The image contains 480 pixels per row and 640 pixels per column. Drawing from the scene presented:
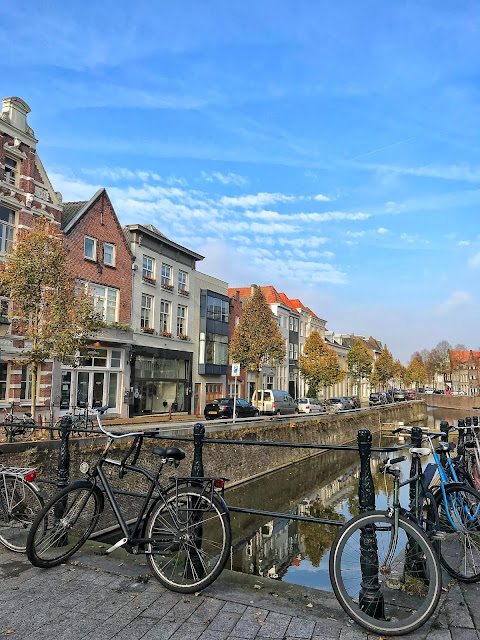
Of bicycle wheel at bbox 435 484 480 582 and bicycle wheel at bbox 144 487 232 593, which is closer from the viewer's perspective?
bicycle wheel at bbox 144 487 232 593

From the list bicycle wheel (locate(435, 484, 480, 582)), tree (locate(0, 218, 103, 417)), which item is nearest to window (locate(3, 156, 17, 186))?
tree (locate(0, 218, 103, 417))

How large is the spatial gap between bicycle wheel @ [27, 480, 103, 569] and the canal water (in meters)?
2.74

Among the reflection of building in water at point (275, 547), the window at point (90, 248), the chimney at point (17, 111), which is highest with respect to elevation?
the chimney at point (17, 111)

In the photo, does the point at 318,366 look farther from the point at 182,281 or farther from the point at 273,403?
the point at 182,281

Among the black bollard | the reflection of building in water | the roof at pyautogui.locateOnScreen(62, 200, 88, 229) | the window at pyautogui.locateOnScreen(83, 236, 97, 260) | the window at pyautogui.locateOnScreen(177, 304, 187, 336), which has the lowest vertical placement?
the reflection of building in water

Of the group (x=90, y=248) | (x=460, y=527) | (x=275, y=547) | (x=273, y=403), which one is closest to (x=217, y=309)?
(x=273, y=403)

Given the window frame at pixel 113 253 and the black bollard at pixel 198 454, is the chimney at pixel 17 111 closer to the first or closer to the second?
the window frame at pixel 113 253

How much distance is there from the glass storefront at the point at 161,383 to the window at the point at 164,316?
6.07 feet

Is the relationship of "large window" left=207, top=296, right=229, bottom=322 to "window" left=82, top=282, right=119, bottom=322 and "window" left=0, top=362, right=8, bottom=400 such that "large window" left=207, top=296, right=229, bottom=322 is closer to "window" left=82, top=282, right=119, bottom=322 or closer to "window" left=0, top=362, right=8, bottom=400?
"window" left=82, top=282, right=119, bottom=322

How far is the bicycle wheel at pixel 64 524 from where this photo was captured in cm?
424

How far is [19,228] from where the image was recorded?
70.8 feet

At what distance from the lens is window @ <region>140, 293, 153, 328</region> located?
30.9 meters

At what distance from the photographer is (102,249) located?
27469mm

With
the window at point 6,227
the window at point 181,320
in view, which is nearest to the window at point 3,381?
the window at point 6,227
